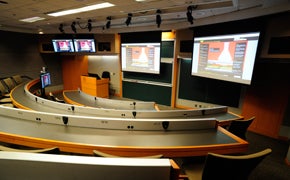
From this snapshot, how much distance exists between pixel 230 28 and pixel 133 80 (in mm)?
4141

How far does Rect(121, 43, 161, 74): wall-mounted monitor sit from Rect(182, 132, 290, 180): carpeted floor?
3.69 meters

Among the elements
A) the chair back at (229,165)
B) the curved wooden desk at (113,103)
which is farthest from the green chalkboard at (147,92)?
the chair back at (229,165)

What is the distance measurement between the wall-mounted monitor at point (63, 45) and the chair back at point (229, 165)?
7.20 m

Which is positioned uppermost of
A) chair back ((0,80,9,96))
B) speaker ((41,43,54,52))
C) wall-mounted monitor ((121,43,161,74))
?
speaker ((41,43,54,52))

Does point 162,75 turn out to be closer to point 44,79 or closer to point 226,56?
point 226,56

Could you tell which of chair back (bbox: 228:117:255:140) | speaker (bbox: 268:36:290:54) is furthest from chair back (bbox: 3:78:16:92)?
speaker (bbox: 268:36:290:54)

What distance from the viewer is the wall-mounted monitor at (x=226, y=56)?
3186mm

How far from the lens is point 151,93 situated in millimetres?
6340

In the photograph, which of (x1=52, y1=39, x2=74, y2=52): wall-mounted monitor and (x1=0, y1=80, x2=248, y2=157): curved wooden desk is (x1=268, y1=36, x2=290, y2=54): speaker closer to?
(x1=0, y1=80, x2=248, y2=157): curved wooden desk

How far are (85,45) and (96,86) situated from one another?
1893 mm

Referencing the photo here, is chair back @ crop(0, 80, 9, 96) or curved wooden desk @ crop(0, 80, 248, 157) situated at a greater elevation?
curved wooden desk @ crop(0, 80, 248, 157)

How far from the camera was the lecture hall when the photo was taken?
1253mm

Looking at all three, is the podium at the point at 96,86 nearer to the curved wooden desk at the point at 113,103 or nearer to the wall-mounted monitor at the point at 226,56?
the curved wooden desk at the point at 113,103

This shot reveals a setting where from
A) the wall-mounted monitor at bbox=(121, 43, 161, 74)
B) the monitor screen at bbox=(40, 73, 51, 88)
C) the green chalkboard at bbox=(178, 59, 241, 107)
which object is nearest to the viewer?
the green chalkboard at bbox=(178, 59, 241, 107)
